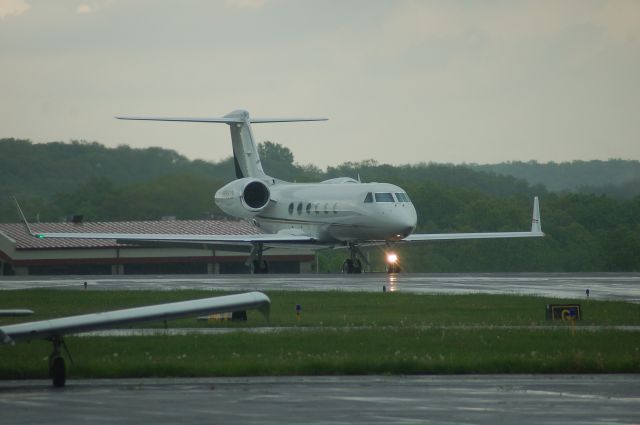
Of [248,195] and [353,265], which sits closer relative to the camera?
[353,265]

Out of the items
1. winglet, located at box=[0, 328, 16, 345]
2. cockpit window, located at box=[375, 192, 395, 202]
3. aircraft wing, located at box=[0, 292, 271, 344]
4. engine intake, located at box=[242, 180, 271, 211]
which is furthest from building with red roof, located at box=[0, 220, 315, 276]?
winglet, located at box=[0, 328, 16, 345]

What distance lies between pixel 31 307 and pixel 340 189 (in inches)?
940

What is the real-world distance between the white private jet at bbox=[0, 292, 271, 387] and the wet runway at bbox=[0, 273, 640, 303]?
18.0 metres

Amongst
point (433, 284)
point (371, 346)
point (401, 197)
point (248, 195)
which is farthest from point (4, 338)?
point (248, 195)

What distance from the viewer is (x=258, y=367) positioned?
1825 centimetres

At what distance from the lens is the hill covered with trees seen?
261ft

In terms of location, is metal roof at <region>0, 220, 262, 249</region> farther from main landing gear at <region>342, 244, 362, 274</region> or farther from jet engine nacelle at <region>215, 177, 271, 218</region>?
main landing gear at <region>342, 244, 362, 274</region>

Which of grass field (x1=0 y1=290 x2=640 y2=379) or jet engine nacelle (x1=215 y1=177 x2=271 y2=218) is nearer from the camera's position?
grass field (x1=0 y1=290 x2=640 y2=379)

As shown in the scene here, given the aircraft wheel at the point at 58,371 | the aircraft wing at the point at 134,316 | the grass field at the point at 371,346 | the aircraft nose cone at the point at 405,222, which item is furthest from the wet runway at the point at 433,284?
the aircraft wheel at the point at 58,371

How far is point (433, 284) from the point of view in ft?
132

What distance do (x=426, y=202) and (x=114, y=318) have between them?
8812 centimetres

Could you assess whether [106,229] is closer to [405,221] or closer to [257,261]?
[257,261]

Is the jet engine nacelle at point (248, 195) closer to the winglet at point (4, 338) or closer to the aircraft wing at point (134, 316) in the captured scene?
the aircraft wing at point (134, 316)

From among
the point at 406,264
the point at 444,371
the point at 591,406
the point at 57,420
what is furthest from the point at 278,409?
the point at 406,264
